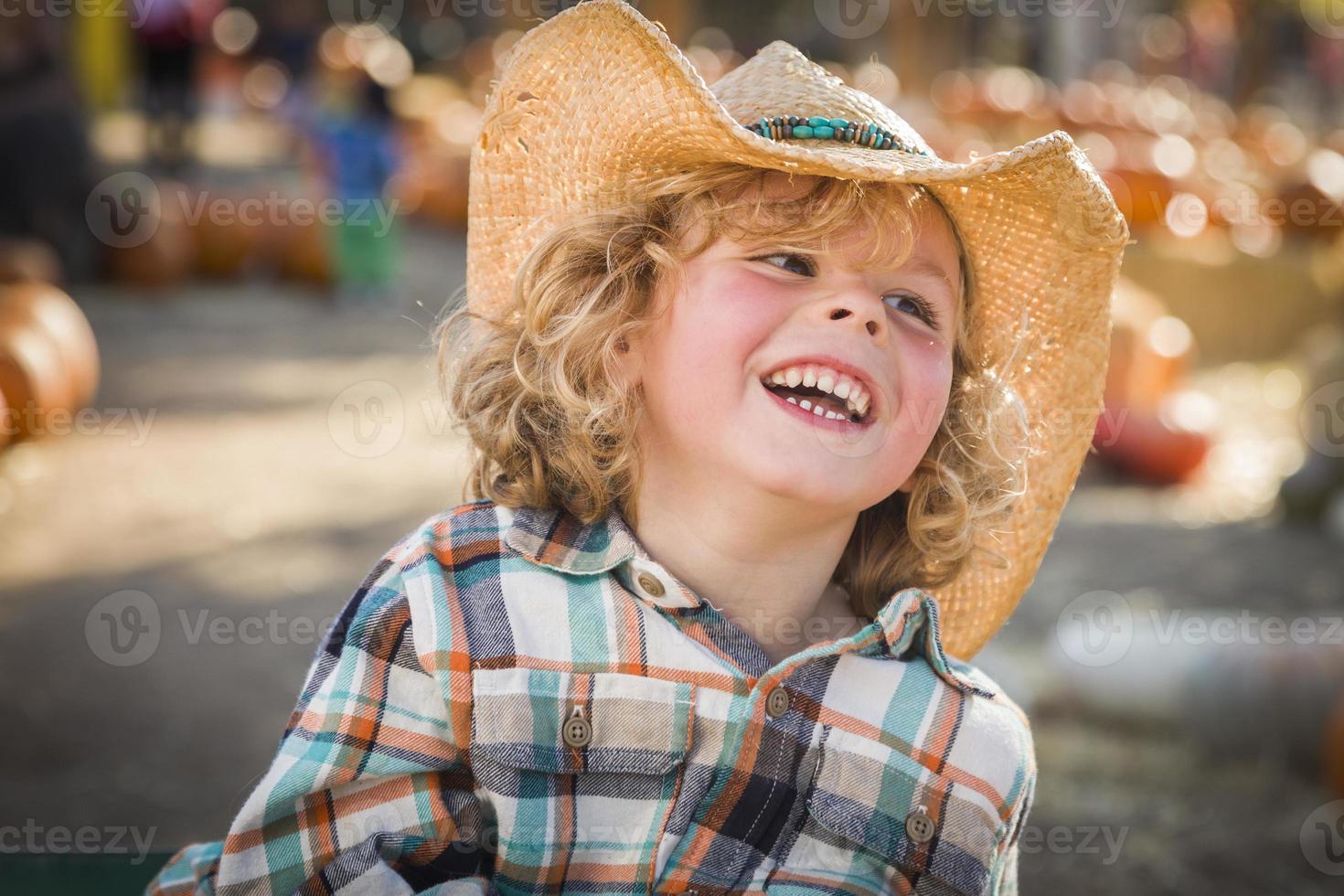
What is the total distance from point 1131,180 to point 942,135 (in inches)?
46.8

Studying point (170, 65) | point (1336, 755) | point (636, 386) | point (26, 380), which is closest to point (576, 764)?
point (636, 386)

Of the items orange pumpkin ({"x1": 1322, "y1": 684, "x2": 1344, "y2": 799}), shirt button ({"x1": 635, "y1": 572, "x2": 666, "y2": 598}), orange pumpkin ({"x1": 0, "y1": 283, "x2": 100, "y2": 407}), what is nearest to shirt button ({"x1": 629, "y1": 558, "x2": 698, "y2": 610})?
shirt button ({"x1": 635, "y1": 572, "x2": 666, "y2": 598})

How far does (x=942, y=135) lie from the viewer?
27.6 feet

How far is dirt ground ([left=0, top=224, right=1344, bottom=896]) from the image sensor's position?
2994 mm

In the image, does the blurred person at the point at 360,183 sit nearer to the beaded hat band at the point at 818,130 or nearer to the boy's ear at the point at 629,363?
the boy's ear at the point at 629,363

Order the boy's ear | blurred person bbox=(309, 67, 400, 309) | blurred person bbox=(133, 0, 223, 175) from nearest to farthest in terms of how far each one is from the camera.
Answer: the boy's ear
blurred person bbox=(309, 67, 400, 309)
blurred person bbox=(133, 0, 223, 175)

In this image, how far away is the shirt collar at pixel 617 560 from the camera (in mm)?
1505

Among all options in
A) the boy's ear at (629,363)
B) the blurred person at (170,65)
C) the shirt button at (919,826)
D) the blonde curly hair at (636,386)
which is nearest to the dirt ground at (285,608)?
the blonde curly hair at (636,386)

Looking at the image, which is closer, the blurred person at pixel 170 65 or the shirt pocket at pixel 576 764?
the shirt pocket at pixel 576 764

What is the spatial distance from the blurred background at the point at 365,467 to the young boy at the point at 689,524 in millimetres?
Answer: 311

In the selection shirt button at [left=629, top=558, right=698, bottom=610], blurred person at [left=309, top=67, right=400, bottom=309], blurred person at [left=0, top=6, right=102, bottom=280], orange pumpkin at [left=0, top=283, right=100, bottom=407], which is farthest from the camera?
blurred person at [left=309, top=67, right=400, bottom=309]

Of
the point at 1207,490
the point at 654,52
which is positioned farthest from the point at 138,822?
the point at 1207,490

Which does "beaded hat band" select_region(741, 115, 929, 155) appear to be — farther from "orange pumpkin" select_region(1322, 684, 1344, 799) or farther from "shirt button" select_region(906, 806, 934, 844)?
"orange pumpkin" select_region(1322, 684, 1344, 799)

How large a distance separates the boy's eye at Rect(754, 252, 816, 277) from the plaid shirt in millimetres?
359
